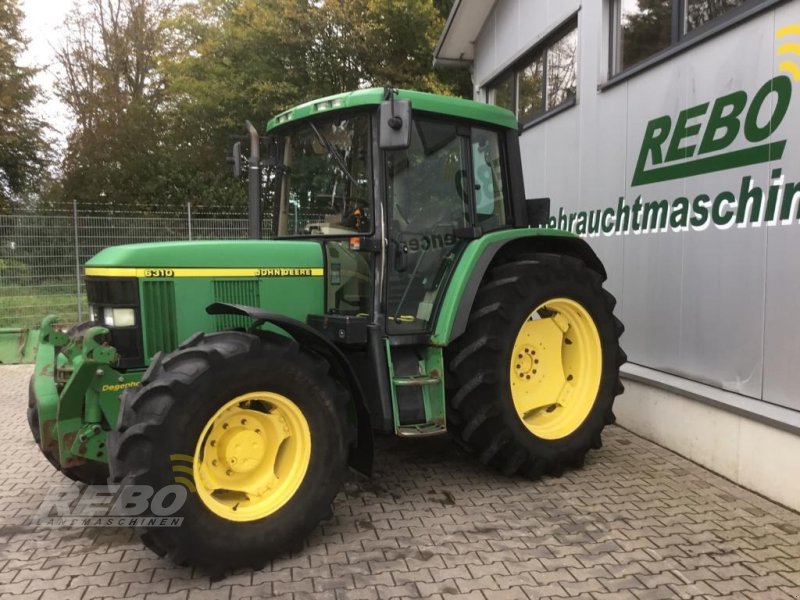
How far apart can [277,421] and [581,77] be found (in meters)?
4.66

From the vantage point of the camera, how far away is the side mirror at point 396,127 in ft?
10.4

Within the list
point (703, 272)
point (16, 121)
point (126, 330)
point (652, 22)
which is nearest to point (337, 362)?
point (126, 330)

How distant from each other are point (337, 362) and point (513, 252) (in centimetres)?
157

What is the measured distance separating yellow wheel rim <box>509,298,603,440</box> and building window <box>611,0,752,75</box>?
2.28 meters

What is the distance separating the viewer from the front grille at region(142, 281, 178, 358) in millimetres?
3240

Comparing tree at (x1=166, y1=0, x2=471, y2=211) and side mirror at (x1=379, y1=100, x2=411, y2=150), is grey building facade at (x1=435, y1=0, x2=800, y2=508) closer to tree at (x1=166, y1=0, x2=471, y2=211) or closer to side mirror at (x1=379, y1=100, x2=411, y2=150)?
side mirror at (x1=379, y1=100, x2=411, y2=150)

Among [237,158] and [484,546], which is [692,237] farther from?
[237,158]

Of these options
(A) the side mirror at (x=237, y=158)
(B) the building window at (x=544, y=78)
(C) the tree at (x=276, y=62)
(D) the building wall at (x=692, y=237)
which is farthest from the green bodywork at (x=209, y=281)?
(C) the tree at (x=276, y=62)

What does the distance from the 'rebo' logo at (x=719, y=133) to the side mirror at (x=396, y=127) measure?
228cm

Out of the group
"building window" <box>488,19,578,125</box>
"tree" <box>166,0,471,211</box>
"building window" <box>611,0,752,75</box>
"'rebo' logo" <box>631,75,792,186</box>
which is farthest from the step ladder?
"tree" <box>166,0,471,211</box>

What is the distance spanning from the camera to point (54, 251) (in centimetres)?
956

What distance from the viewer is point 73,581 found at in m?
2.83

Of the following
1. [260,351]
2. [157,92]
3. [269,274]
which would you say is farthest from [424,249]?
[157,92]

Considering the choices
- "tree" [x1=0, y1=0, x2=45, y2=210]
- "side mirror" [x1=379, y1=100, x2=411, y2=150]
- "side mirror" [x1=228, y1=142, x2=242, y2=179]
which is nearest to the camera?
"side mirror" [x1=379, y1=100, x2=411, y2=150]
